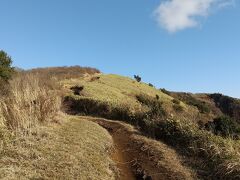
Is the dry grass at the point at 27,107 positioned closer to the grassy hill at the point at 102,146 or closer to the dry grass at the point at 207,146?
the grassy hill at the point at 102,146

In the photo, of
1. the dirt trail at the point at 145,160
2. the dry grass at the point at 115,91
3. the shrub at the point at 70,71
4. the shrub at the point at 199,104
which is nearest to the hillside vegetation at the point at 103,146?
the dirt trail at the point at 145,160

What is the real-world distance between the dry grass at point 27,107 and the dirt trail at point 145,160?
10.8ft

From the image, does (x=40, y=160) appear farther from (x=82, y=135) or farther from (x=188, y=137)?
(x=188, y=137)

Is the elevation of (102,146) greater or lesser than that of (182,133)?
lesser

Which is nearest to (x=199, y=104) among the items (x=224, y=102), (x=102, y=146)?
(x=224, y=102)

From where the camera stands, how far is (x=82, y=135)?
16.6 meters

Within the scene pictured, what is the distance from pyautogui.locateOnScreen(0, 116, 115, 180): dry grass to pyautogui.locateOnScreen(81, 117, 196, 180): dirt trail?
729 millimetres

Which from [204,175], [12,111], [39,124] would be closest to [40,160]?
[12,111]

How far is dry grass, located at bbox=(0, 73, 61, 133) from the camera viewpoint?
45.0 feet

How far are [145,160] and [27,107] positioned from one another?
4.83 meters

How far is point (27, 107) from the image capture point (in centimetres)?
1513

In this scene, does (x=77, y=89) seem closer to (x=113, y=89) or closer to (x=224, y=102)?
(x=113, y=89)

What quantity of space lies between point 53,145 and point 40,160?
1762 millimetres

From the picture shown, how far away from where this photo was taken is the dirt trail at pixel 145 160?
42.6 ft
